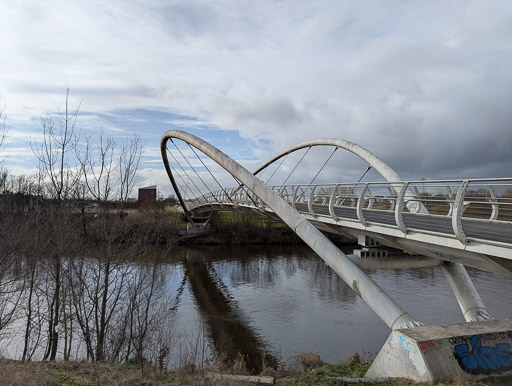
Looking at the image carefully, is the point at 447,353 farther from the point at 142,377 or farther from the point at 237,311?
the point at 237,311

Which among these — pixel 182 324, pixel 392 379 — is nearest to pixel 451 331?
pixel 392 379

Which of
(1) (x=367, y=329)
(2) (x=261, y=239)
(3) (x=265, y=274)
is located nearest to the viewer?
(1) (x=367, y=329)

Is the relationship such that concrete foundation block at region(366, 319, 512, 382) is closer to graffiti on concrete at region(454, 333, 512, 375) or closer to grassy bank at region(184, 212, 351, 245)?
graffiti on concrete at region(454, 333, 512, 375)

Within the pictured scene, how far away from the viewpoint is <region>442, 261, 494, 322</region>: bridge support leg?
11438mm

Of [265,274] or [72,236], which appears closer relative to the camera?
[72,236]

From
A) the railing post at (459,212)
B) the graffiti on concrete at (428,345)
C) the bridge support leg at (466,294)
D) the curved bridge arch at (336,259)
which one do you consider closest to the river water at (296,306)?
the bridge support leg at (466,294)

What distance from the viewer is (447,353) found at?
6.69 meters

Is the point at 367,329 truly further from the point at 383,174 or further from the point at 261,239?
the point at 261,239

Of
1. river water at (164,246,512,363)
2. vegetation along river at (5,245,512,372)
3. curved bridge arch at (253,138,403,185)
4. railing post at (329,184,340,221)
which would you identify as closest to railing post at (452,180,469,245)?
railing post at (329,184,340,221)

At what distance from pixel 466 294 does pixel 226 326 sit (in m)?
10.3

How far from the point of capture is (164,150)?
38219 millimetres

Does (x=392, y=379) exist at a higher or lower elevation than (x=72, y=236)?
lower

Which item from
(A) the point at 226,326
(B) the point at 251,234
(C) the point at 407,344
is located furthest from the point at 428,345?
(B) the point at 251,234

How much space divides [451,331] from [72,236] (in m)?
11.7
